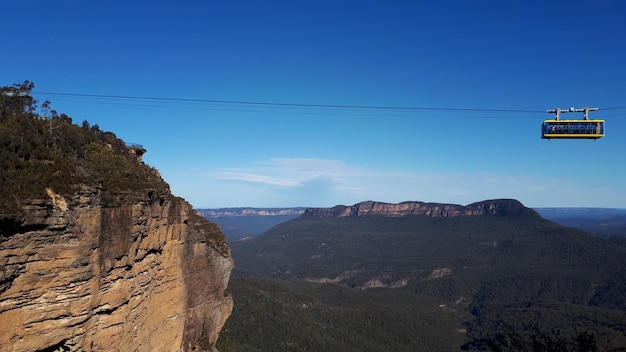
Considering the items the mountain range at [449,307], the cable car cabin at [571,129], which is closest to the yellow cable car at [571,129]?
the cable car cabin at [571,129]

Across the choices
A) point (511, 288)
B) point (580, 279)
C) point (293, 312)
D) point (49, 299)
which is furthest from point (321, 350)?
point (580, 279)

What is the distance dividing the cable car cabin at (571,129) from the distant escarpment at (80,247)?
22660mm

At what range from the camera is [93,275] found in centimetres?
1695

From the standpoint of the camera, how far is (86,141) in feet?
79.1

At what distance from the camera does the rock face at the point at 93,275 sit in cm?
1446

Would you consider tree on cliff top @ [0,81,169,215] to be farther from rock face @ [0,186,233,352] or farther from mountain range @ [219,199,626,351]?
mountain range @ [219,199,626,351]

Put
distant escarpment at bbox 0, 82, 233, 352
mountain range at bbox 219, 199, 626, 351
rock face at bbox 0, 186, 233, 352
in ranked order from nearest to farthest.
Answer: rock face at bbox 0, 186, 233, 352, distant escarpment at bbox 0, 82, 233, 352, mountain range at bbox 219, 199, 626, 351

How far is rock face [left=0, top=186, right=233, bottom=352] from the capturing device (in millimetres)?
14461

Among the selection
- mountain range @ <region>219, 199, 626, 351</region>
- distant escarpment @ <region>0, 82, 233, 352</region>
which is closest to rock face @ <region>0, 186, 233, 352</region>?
distant escarpment @ <region>0, 82, 233, 352</region>

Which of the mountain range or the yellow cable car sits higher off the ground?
the yellow cable car

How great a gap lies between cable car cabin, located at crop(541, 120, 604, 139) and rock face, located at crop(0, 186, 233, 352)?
2266 centimetres

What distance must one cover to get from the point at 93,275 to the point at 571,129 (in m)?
27.2

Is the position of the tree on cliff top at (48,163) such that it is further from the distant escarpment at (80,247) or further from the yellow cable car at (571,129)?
the yellow cable car at (571,129)

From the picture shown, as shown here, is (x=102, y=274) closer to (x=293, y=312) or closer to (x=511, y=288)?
(x=293, y=312)
